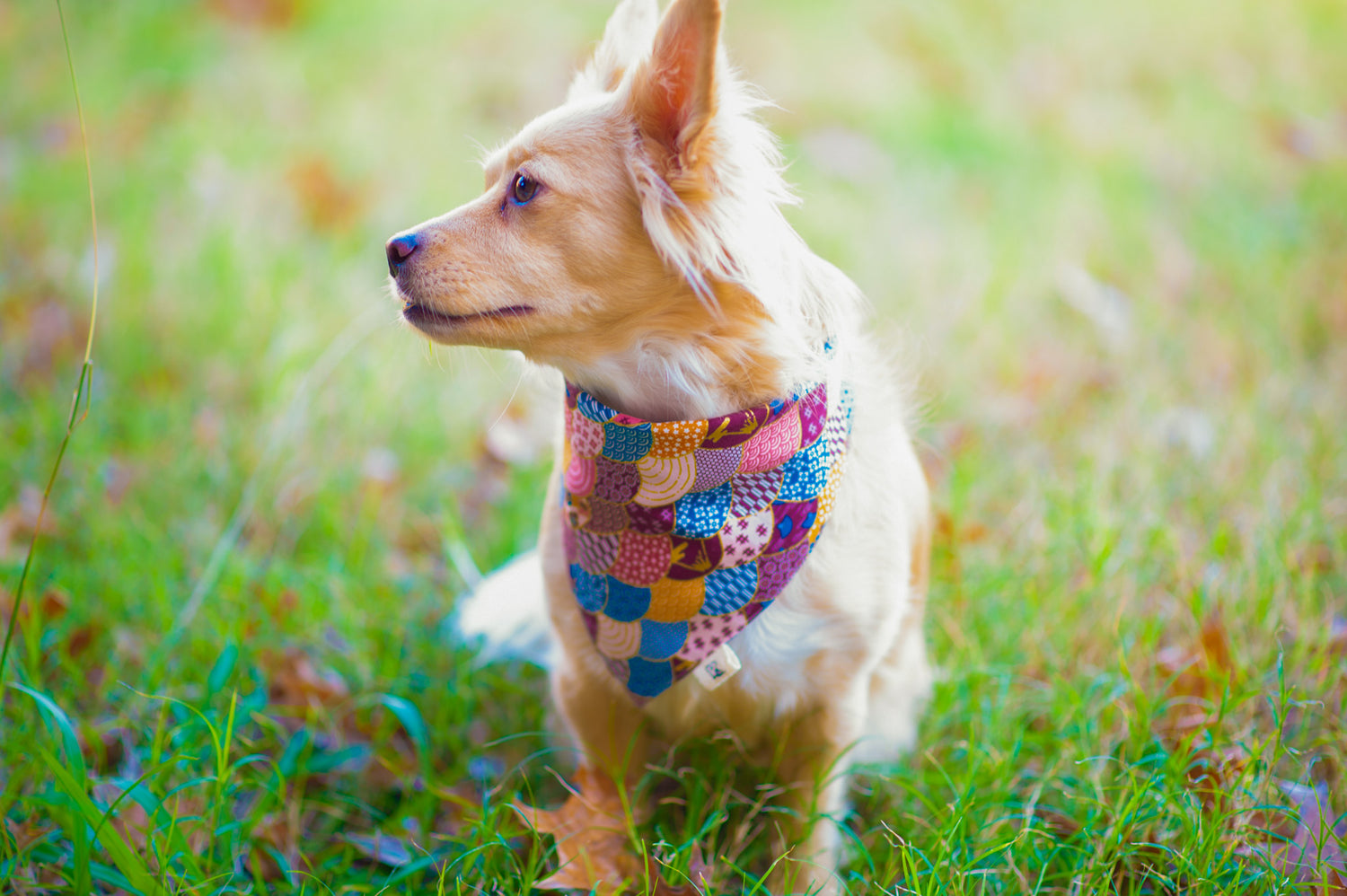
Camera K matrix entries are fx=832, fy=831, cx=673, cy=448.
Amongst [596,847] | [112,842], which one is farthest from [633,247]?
[112,842]

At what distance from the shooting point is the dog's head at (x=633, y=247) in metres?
1.46

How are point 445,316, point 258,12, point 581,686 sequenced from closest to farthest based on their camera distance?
point 445,316 < point 581,686 < point 258,12

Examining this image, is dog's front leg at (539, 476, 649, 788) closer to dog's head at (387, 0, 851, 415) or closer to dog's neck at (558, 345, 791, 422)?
dog's neck at (558, 345, 791, 422)

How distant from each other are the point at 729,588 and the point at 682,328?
1.65 ft

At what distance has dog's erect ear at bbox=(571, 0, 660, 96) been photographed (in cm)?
182

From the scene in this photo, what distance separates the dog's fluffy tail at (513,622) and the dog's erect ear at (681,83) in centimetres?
111

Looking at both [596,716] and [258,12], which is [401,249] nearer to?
[596,716]

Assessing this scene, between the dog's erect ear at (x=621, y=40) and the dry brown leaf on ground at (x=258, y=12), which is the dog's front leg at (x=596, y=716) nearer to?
the dog's erect ear at (x=621, y=40)

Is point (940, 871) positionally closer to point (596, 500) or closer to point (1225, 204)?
point (596, 500)

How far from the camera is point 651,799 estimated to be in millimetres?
1926

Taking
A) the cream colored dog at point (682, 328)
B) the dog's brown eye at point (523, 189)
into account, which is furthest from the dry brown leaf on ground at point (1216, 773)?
the dog's brown eye at point (523, 189)

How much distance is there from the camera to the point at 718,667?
163cm

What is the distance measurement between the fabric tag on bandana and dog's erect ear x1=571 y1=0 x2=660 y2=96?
123 cm

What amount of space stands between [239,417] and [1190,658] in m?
3.08
